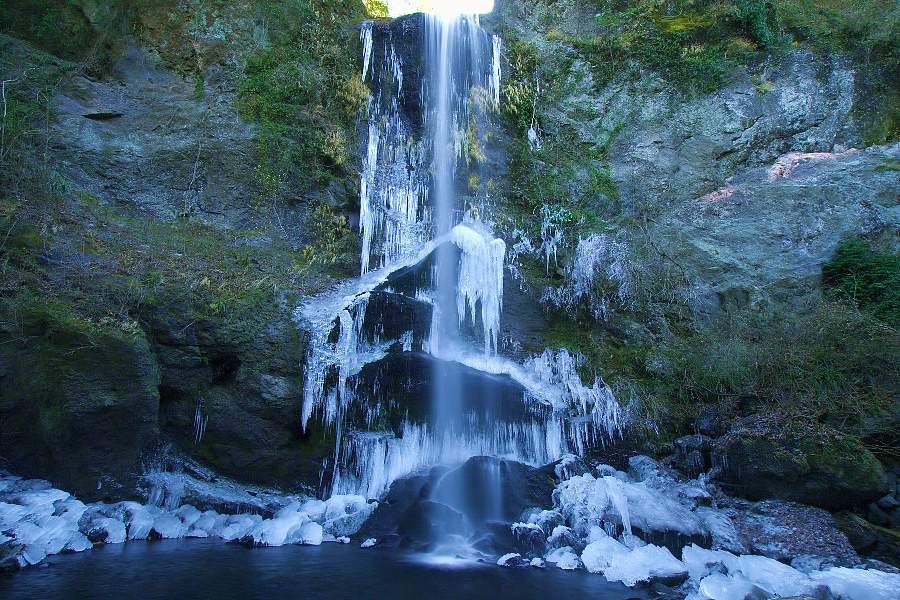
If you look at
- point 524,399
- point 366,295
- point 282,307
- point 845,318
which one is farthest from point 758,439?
point 282,307

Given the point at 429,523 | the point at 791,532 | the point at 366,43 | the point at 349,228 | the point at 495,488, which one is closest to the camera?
the point at 791,532

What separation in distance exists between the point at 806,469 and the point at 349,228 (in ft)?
34.7

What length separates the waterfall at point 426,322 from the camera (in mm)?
9867

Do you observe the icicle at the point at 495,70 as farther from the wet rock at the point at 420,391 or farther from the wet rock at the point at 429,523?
the wet rock at the point at 429,523

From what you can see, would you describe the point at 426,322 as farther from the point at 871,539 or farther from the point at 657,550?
the point at 871,539

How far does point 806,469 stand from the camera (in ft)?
27.8

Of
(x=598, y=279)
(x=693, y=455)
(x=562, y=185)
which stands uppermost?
(x=562, y=185)

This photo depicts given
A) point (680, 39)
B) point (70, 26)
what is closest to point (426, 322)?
point (70, 26)

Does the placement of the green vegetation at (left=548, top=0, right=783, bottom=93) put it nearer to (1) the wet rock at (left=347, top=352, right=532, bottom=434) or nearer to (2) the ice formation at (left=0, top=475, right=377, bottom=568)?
(1) the wet rock at (left=347, top=352, right=532, bottom=434)

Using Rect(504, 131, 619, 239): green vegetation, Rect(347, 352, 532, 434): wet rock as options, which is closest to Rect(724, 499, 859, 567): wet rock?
Rect(347, 352, 532, 434): wet rock

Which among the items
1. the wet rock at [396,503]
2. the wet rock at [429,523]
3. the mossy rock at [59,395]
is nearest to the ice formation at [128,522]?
the wet rock at [396,503]

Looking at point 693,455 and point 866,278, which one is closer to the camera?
point 693,455

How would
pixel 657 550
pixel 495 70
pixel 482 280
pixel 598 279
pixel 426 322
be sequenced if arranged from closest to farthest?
1. pixel 657 550
2. pixel 426 322
3. pixel 482 280
4. pixel 598 279
5. pixel 495 70

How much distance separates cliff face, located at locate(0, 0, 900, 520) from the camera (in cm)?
825
